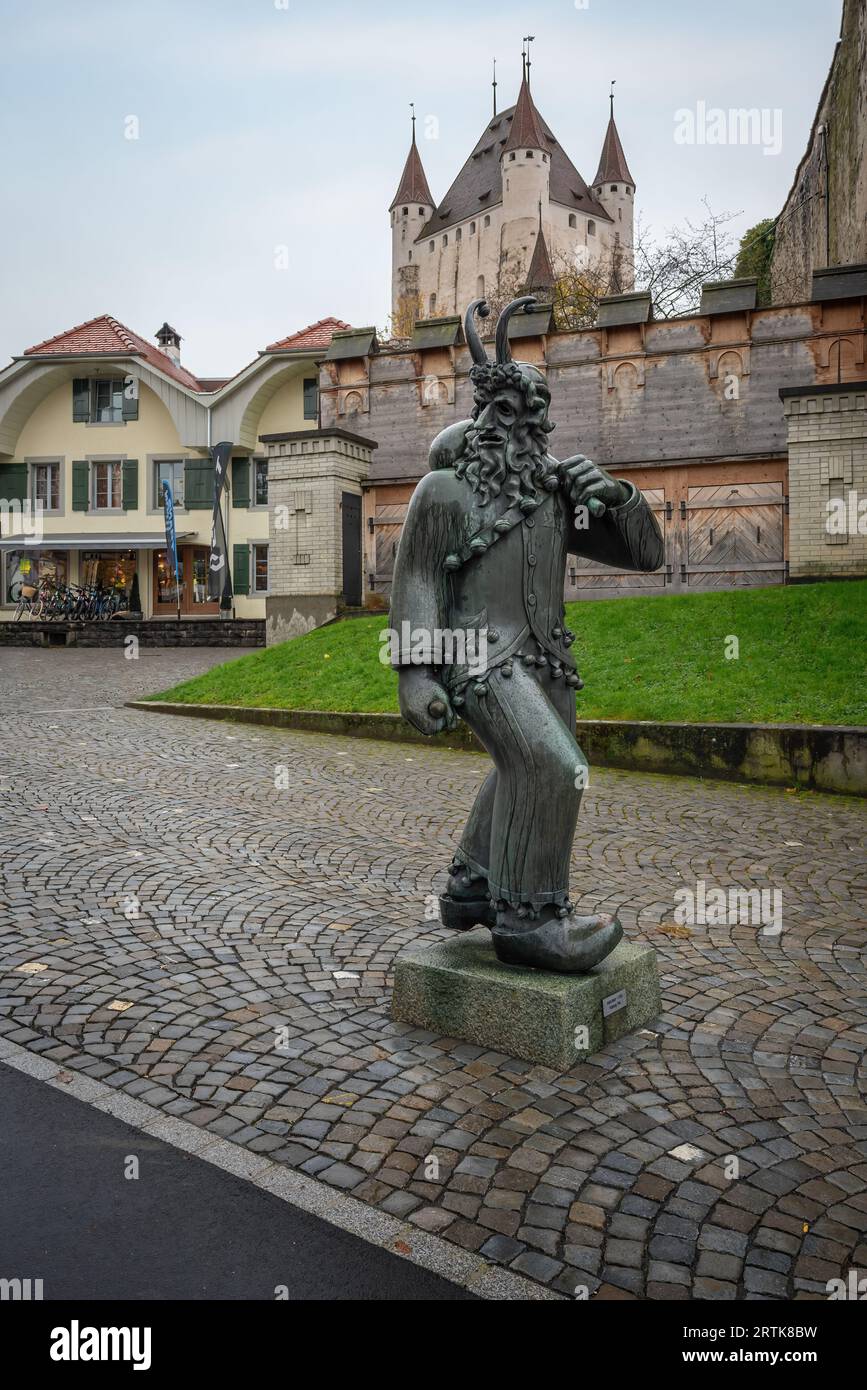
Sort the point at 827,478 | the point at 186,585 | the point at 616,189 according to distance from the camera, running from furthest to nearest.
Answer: the point at 616,189 < the point at 186,585 < the point at 827,478

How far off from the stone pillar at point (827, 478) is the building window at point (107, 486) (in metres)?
26.4

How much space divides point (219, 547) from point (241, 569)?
127 cm

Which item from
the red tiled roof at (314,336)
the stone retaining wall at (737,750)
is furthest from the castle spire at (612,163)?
the stone retaining wall at (737,750)

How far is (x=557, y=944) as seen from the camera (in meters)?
3.54

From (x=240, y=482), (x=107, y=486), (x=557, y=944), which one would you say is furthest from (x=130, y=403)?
(x=557, y=944)

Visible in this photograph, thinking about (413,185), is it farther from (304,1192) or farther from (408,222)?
(304,1192)

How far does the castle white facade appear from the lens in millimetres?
66188

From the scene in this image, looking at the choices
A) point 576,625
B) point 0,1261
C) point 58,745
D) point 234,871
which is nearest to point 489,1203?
point 0,1261

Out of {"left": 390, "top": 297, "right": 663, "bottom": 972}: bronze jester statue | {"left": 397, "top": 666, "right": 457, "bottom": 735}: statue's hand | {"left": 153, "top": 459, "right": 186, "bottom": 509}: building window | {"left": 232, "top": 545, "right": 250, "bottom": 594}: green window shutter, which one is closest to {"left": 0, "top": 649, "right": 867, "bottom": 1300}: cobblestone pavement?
{"left": 390, "top": 297, "right": 663, "bottom": 972}: bronze jester statue

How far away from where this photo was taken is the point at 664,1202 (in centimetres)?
269

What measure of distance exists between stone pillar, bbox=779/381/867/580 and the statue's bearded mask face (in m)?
13.2

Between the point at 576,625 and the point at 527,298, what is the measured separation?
418 inches

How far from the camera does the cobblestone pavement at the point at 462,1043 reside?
8.64ft
